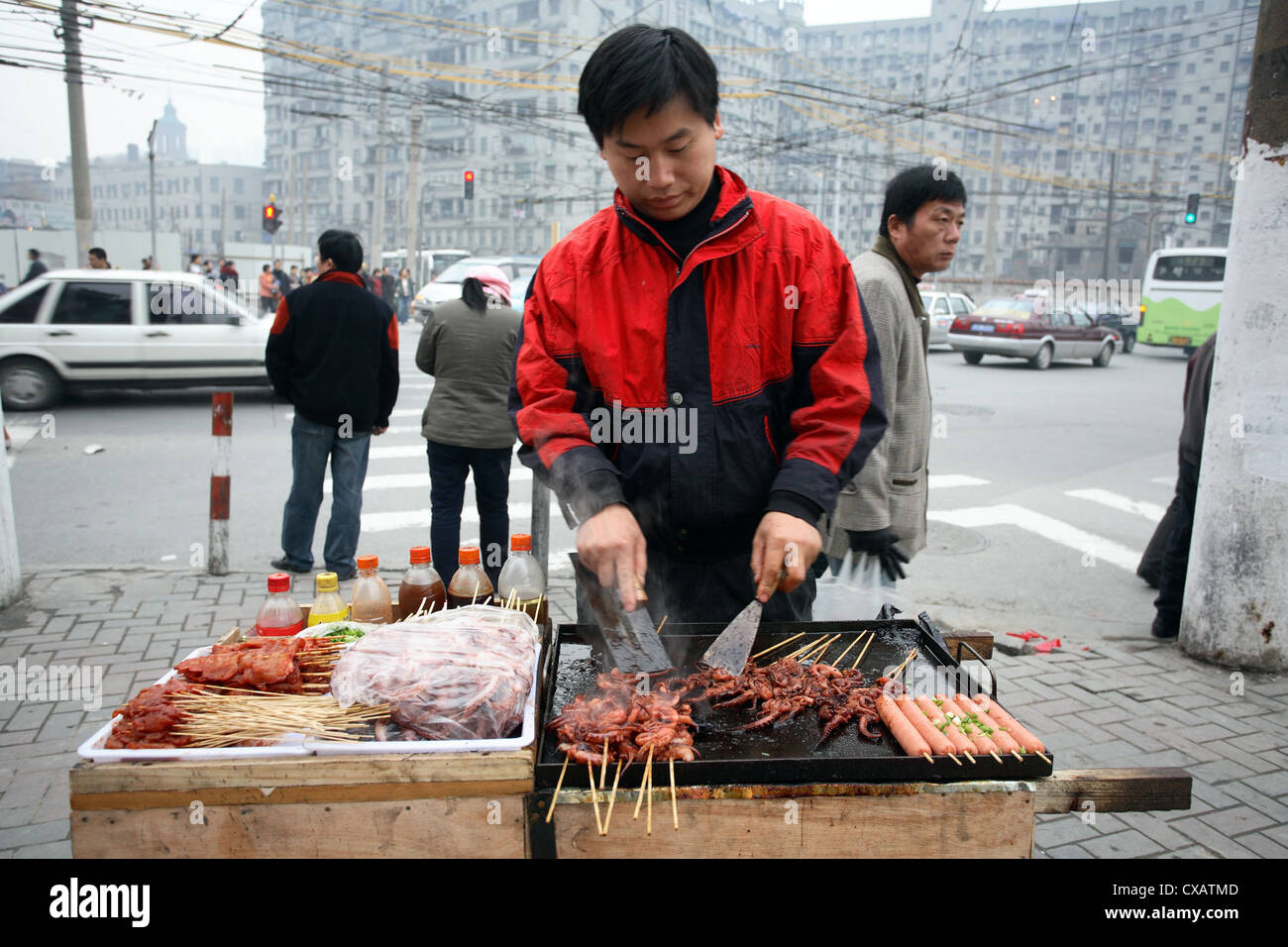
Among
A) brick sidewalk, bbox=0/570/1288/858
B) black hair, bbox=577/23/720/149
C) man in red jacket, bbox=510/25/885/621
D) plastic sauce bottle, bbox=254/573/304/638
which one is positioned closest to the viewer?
black hair, bbox=577/23/720/149

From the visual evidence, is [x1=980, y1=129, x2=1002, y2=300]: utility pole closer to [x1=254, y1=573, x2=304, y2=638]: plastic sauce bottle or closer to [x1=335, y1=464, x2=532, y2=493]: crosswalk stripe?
Result: [x1=335, y1=464, x2=532, y2=493]: crosswalk stripe

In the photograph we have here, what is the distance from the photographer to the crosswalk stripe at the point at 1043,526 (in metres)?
7.56

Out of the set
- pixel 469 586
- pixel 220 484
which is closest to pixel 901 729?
pixel 469 586

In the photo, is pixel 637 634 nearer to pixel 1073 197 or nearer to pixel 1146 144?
pixel 1073 197

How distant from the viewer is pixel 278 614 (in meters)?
2.70

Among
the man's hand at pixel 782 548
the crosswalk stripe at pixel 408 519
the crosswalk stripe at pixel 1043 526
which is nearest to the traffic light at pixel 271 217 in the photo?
the crosswalk stripe at pixel 408 519

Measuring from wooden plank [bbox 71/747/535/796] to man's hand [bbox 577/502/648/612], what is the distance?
48cm

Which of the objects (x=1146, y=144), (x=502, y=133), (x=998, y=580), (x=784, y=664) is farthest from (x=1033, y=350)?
(x=1146, y=144)

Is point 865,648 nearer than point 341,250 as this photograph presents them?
Yes

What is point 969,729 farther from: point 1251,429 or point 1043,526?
point 1043,526

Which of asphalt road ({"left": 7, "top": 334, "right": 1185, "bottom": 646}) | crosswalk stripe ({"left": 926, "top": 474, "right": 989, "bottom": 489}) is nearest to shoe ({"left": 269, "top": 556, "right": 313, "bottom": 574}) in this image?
asphalt road ({"left": 7, "top": 334, "right": 1185, "bottom": 646})

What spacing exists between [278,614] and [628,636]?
1181 mm

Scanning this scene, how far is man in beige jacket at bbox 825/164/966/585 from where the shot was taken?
11.5ft

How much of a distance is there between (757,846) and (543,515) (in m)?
4.27
